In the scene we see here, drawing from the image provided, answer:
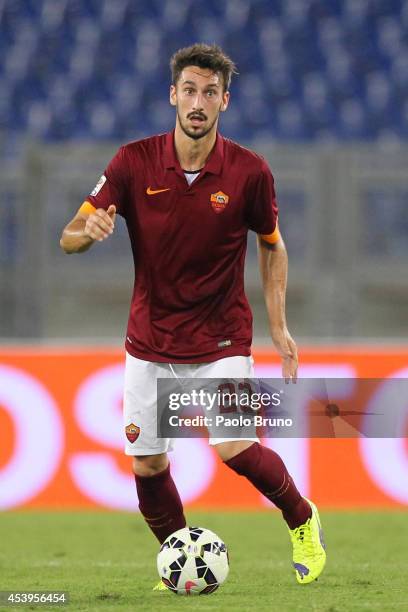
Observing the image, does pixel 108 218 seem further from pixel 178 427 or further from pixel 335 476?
pixel 335 476

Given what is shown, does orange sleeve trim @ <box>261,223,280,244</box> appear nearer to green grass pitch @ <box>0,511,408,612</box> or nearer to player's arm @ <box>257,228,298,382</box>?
player's arm @ <box>257,228,298,382</box>

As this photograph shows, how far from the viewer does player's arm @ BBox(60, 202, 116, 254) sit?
148 inches

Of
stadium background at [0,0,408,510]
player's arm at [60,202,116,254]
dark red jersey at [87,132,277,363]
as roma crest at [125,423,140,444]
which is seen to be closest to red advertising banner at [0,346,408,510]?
stadium background at [0,0,408,510]

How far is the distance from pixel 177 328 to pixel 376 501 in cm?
315

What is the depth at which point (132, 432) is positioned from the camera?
425 centimetres

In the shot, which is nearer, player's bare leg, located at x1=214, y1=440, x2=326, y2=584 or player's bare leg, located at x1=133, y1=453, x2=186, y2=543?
player's bare leg, located at x1=214, y1=440, x2=326, y2=584

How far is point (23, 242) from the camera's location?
7.44 metres

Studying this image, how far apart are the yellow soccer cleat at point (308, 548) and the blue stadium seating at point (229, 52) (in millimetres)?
5729

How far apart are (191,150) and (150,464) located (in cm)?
109

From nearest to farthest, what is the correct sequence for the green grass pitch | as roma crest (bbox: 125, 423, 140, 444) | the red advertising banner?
the green grass pitch → as roma crest (bbox: 125, 423, 140, 444) → the red advertising banner

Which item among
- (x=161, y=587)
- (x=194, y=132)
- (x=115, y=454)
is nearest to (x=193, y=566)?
(x=161, y=587)

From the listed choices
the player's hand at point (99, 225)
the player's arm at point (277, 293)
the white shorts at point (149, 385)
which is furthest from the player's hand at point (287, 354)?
the player's hand at point (99, 225)

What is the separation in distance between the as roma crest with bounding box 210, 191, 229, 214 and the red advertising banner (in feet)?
9.87

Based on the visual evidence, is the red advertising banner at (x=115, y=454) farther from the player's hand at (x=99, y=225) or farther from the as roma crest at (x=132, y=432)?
the player's hand at (x=99, y=225)
